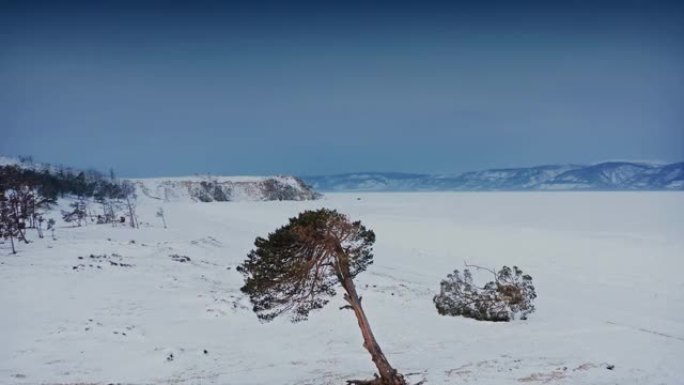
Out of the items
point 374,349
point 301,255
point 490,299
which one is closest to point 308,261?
point 301,255

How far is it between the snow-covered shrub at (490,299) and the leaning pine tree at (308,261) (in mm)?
11401

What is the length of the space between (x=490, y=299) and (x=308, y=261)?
45.6ft

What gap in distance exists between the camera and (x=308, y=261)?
1534cm

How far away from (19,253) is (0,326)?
1739 cm

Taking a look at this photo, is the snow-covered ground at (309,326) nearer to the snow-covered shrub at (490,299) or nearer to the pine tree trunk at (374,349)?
the snow-covered shrub at (490,299)

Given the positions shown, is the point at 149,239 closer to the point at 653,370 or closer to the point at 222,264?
the point at 222,264

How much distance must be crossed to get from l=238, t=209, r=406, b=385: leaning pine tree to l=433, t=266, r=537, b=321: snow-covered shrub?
449 inches

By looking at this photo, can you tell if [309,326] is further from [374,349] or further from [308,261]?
[308,261]

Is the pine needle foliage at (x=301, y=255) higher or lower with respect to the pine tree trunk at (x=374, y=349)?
higher

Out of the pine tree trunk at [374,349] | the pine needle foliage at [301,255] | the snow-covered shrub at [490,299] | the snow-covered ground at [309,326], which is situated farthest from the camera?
the snow-covered shrub at [490,299]

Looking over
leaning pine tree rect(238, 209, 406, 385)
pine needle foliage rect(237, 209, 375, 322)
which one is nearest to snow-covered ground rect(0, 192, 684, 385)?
leaning pine tree rect(238, 209, 406, 385)

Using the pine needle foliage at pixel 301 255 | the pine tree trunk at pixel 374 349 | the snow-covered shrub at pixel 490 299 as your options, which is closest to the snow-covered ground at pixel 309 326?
the snow-covered shrub at pixel 490 299

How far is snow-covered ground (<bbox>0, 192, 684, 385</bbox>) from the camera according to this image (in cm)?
1850

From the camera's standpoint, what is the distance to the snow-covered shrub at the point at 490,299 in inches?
1023
